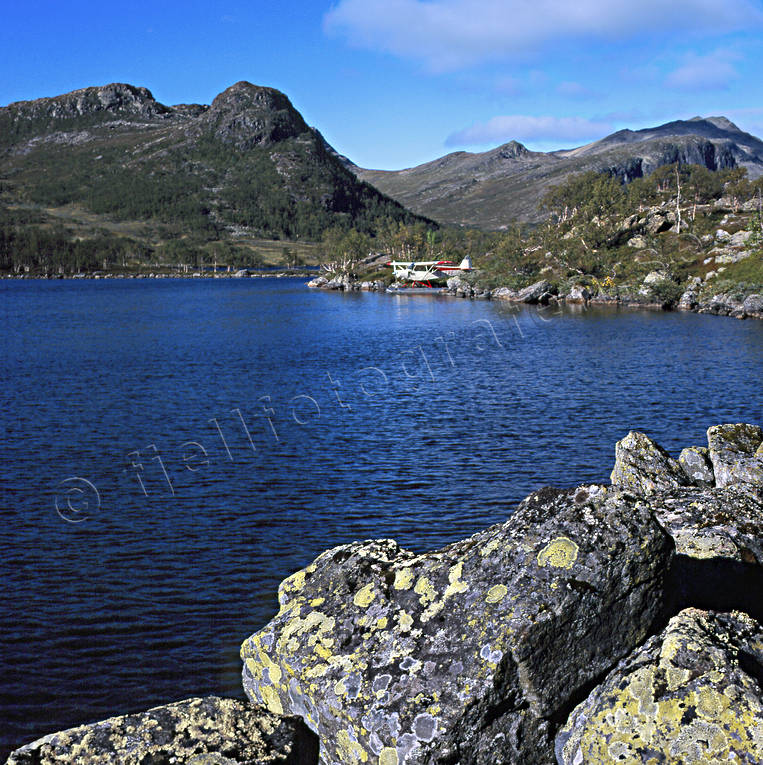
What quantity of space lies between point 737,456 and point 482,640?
13475 millimetres

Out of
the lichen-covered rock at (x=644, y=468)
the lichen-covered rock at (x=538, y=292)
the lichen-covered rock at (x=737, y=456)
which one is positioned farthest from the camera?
the lichen-covered rock at (x=538, y=292)

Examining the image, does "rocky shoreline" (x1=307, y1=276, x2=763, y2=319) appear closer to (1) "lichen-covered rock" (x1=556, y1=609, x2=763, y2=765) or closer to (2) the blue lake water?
(2) the blue lake water

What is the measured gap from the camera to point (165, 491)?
92.6ft

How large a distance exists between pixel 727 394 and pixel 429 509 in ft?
103

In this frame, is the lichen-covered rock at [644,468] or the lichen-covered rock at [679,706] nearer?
the lichen-covered rock at [679,706]

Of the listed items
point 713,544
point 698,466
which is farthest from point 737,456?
point 713,544

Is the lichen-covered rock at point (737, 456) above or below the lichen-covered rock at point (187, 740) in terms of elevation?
above

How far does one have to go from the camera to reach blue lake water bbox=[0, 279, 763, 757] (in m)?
16.8

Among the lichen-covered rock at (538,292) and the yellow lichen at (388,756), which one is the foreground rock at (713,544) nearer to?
the yellow lichen at (388,756)

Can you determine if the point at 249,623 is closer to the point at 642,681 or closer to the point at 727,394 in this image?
the point at 642,681

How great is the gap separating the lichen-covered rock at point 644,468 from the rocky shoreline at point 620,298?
92844mm

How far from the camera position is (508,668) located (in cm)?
915

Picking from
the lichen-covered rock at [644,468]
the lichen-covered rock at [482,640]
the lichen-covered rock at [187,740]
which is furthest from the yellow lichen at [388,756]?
the lichen-covered rock at [644,468]

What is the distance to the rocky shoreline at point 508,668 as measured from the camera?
27.0ft
